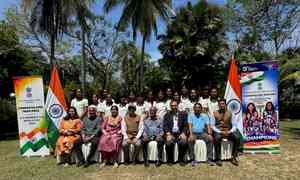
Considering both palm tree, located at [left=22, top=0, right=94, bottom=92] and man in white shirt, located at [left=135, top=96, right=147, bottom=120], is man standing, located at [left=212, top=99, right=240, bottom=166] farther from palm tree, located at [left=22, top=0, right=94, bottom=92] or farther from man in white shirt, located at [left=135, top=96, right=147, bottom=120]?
palm tree, located at [left=22, top=0, right=94, bottom=92]

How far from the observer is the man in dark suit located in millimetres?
8500

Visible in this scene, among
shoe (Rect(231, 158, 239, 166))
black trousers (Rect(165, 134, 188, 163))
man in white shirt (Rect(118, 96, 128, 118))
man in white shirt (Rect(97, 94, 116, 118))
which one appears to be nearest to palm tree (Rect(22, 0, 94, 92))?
man in white shirt (Rect(97, 94, 116, 118))

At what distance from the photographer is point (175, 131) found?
8758mm

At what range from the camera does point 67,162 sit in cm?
891

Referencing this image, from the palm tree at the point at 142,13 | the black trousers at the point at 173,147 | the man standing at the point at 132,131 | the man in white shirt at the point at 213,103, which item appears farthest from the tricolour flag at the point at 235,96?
the palm tree at the point at 142,13

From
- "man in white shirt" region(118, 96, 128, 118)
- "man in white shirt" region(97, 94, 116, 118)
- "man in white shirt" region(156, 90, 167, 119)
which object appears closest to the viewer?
"man in white shirt" region(156, 90, 167, 119)

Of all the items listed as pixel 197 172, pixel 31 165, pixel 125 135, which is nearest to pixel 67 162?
pixel 31 165

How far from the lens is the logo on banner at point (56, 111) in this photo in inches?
390

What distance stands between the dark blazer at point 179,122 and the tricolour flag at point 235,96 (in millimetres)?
1402

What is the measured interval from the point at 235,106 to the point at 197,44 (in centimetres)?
1173

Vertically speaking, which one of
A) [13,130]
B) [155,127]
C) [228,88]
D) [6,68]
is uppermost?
[6,68]

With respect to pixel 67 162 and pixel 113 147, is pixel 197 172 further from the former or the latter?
pixel 67 162

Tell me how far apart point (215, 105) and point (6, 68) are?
1884cm

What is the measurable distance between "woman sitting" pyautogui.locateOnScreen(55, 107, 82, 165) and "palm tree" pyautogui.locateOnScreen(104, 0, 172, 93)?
12.2m
